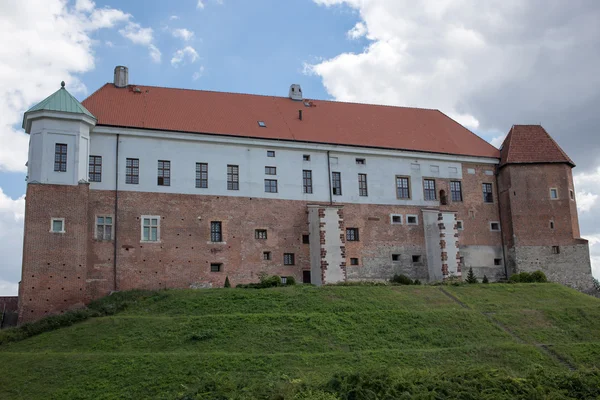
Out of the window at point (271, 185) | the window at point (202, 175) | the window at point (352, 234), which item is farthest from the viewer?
the window at point (352, 234)

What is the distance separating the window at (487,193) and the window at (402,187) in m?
6.36

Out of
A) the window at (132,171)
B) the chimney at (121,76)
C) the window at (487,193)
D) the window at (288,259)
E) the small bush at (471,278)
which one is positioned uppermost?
the chimney at (121,76)

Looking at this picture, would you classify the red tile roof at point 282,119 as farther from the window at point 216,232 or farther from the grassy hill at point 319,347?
the grassy hill at point 319,347

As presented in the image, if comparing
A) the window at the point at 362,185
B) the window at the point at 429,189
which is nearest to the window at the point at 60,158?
the window at the point at 362,185

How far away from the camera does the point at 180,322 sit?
30719 mm

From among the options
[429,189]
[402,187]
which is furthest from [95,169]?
[429,189]

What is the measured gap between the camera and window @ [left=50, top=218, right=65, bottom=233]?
36.8 metres

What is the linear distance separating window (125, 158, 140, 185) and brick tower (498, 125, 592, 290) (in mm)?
26869

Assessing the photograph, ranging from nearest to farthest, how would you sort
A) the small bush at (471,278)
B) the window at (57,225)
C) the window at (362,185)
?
the window at (57,225)
the small bush at (471,278)
the window at (362,185)

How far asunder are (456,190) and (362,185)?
25.4 ft

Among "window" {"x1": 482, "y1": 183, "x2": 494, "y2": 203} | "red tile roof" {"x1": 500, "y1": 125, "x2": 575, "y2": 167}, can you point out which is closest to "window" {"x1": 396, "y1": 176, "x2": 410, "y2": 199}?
"window" {"x1": 482, "y1": 183, "x2": 494, "y2": 203}

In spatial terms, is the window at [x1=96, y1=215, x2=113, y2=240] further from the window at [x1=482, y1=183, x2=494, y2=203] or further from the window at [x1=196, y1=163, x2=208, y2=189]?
the window at [x1=482, y1=183, x2=494, y2=203]

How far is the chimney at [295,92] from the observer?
51.9 m

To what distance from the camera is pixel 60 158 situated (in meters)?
38.3
